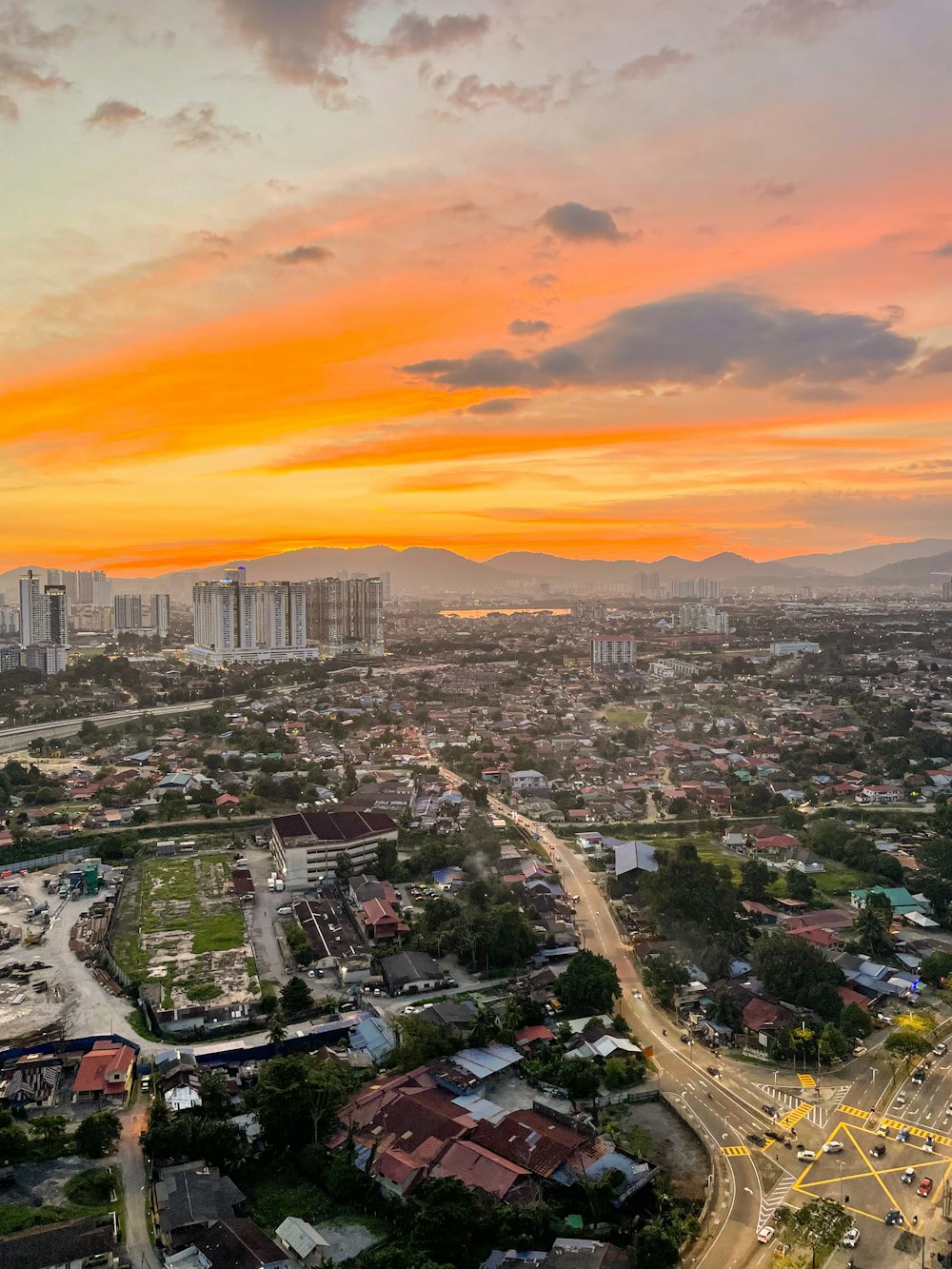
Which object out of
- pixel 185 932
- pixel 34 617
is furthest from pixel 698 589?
pixel 185 932

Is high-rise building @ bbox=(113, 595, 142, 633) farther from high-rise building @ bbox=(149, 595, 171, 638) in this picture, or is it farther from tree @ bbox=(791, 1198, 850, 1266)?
tree @ bbox=(791, 1198, 850, 1266)

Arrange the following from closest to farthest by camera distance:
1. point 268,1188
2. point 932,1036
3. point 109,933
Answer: point 268,1188 → point 932,1036 → point 109,933

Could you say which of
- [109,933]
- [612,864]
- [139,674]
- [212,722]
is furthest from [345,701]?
[109,933]

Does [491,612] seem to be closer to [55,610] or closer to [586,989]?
[55,610]

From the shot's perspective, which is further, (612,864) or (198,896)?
(612,864)

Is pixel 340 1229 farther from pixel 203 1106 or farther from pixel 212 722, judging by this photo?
pixel 212 722

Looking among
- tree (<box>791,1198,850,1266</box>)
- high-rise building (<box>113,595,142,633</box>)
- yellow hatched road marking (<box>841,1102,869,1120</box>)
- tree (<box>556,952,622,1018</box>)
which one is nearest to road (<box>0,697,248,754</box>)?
tree (<box>556,952,622,1018</box>)

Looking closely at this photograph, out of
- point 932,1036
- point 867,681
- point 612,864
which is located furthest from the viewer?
point 867,681

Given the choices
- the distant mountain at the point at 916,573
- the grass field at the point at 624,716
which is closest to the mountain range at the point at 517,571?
the distant mountain at the point at 916,573
